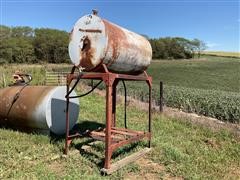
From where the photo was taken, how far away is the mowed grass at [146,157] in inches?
191

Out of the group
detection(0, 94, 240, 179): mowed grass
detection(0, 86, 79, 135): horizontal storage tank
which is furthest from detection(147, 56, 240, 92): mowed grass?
detection(0, 86, 79, 135): horizontal storage tank

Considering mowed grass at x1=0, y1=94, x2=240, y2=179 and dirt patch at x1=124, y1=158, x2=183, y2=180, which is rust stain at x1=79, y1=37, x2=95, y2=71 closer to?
mowed grass at x1=0, y1=94, x2=240, y2=179

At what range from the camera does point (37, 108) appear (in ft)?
22.6

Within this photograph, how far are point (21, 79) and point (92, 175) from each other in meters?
4.92

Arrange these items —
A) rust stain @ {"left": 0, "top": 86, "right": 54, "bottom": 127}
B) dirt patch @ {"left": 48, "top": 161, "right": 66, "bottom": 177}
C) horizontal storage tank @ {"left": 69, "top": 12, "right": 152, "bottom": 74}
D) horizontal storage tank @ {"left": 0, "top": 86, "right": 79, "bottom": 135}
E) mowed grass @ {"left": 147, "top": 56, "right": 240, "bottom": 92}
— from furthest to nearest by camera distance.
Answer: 1. mowed grass @ {"left": 147, "top": 56, "right": 240, "bottom": 92}
2. rust stain @ {"left": 0, "top": 86, "right": 54, "bottom": 127}
3. horizontal storage tank @ {"left": 0, "top": 86, "right": 79, "bottom": 135}
4. horizontal storage tank @ {"left": 69, "top": 12, "right": 152, "bottom": 74}
5. dirt patch @ {"left": 48, "top": 161, "right": 66, "bottom": 177}

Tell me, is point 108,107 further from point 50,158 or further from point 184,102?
point 184,102

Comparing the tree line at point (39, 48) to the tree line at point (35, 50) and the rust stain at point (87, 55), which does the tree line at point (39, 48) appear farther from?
the rust stain at point (87, 55)

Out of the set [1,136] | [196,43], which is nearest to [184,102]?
[1,136]

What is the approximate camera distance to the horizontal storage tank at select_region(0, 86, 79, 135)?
6.84 m

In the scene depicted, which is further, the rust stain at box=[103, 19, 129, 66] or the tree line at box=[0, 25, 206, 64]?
the tree line at box=[0, 25, 206, 64]

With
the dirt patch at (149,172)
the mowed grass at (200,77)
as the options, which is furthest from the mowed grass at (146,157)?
the mowed grass at (200,77)

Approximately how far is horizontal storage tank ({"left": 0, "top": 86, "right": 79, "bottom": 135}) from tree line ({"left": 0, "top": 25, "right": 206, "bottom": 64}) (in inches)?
1643

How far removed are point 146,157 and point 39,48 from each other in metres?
54.3

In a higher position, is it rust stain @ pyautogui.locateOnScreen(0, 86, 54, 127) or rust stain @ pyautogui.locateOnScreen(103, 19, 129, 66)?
rust stain @ pyautogui.locateOnScreen(103, 19, 129, 66)
